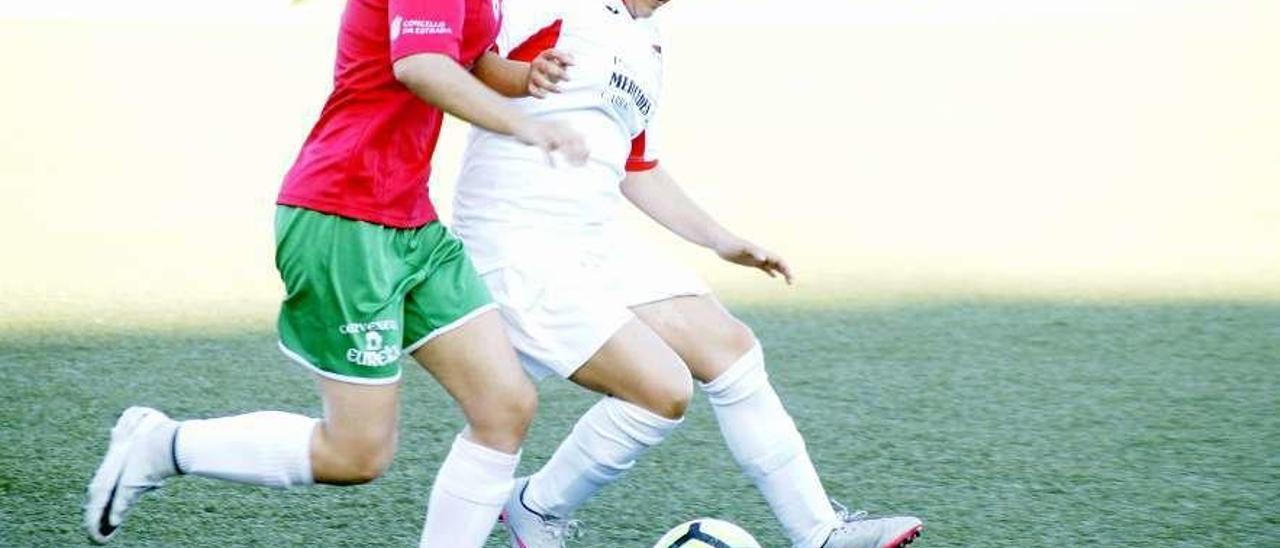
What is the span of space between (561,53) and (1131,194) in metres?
7.63

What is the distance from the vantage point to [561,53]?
372 cm

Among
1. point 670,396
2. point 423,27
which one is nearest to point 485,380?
point 670,396

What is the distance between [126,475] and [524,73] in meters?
1.05

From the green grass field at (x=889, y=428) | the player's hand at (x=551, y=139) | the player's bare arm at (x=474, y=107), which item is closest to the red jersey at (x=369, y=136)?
the player's bare arm at (x=474, y=107)

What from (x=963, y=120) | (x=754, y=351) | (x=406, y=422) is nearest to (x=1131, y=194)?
(x=963, y=120)

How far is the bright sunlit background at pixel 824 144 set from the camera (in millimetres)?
8344

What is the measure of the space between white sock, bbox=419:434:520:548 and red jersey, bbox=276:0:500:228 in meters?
0.43

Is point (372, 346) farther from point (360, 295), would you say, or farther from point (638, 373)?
point (638, 373)

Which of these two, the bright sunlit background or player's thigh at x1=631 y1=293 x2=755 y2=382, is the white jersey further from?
the bright sunlit background

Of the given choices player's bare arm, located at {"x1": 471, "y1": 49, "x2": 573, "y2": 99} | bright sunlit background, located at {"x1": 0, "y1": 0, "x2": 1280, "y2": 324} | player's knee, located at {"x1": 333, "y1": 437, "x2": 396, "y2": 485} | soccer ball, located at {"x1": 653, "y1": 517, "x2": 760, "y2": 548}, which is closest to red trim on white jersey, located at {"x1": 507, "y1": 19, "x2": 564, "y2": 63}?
player's bare arm, located at {"x1": 471, "y1": 49, "x2": 573, "y2": 99}

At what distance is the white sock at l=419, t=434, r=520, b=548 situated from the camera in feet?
12.1

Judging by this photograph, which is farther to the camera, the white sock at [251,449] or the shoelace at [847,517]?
the shoelace at [847,517]

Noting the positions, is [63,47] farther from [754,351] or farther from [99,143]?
[754,351]

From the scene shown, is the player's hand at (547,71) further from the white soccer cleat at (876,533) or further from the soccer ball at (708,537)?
the white soccer cleat at (876,533)
